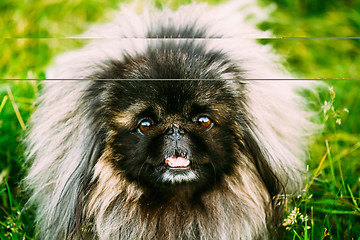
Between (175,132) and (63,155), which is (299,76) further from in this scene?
(63,155)

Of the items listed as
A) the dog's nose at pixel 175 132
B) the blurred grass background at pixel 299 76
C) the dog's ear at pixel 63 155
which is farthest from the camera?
the blurred grass background at pixel 299 76

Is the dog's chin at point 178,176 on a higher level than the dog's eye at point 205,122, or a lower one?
lower

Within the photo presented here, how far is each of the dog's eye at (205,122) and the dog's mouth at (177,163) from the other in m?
0.10

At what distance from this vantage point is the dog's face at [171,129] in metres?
1.33

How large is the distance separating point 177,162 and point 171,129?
8cm

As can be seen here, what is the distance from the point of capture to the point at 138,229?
4.87ft

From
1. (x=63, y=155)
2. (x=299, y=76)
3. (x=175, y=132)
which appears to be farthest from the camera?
(x=299, y=76)

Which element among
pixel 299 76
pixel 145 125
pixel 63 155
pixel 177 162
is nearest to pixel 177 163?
pixel 177 162

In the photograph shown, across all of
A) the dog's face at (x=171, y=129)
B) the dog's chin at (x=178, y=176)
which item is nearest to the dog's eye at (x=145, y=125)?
the dog's face at (x=171, y=129)

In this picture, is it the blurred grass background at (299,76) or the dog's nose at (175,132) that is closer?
the dog's nose at (175,132)

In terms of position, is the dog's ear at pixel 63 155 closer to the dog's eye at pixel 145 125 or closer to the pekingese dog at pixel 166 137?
the pekingese dog at pixel 166 137

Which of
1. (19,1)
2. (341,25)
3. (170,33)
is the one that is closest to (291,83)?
(170,33)

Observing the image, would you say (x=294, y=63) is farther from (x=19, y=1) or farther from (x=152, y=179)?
(x=19, y=1)

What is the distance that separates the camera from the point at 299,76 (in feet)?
5.88
